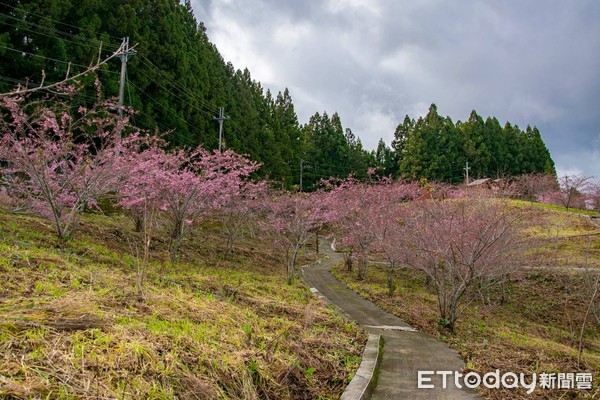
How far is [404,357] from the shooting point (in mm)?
5465

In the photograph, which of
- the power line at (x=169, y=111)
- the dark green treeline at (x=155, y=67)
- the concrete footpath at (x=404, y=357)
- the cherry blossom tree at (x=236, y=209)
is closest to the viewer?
the concrete footpath at (x=404, y=357)

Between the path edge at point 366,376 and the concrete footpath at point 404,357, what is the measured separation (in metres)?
0.08

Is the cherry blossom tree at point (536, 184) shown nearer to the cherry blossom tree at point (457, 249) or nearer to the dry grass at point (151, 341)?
the cherry blossom tree at point (457, 249)

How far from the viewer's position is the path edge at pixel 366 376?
3.77 metres

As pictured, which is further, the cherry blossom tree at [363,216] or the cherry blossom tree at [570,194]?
the cherry blossom tree at [570,194]

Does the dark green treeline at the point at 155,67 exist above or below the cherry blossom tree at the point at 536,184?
above

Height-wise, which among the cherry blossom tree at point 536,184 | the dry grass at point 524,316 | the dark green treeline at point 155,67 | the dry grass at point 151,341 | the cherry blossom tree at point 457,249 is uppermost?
the dark green treeline at point 155,67

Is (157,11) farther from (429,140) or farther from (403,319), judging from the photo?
(429,140)

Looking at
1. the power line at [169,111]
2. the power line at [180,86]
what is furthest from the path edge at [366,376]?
the power line at [180,86]

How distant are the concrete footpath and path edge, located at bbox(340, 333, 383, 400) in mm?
80

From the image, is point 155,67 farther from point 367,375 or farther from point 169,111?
point 367,375

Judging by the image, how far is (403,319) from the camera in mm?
8352

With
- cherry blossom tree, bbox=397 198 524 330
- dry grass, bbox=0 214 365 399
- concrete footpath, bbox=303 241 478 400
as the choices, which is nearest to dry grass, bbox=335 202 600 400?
concrete footpath, bbox=303 241 478 400

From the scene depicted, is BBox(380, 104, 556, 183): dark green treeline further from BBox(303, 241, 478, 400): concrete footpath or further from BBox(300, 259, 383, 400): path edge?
BBox(300, 259, 383, 400): path edge
